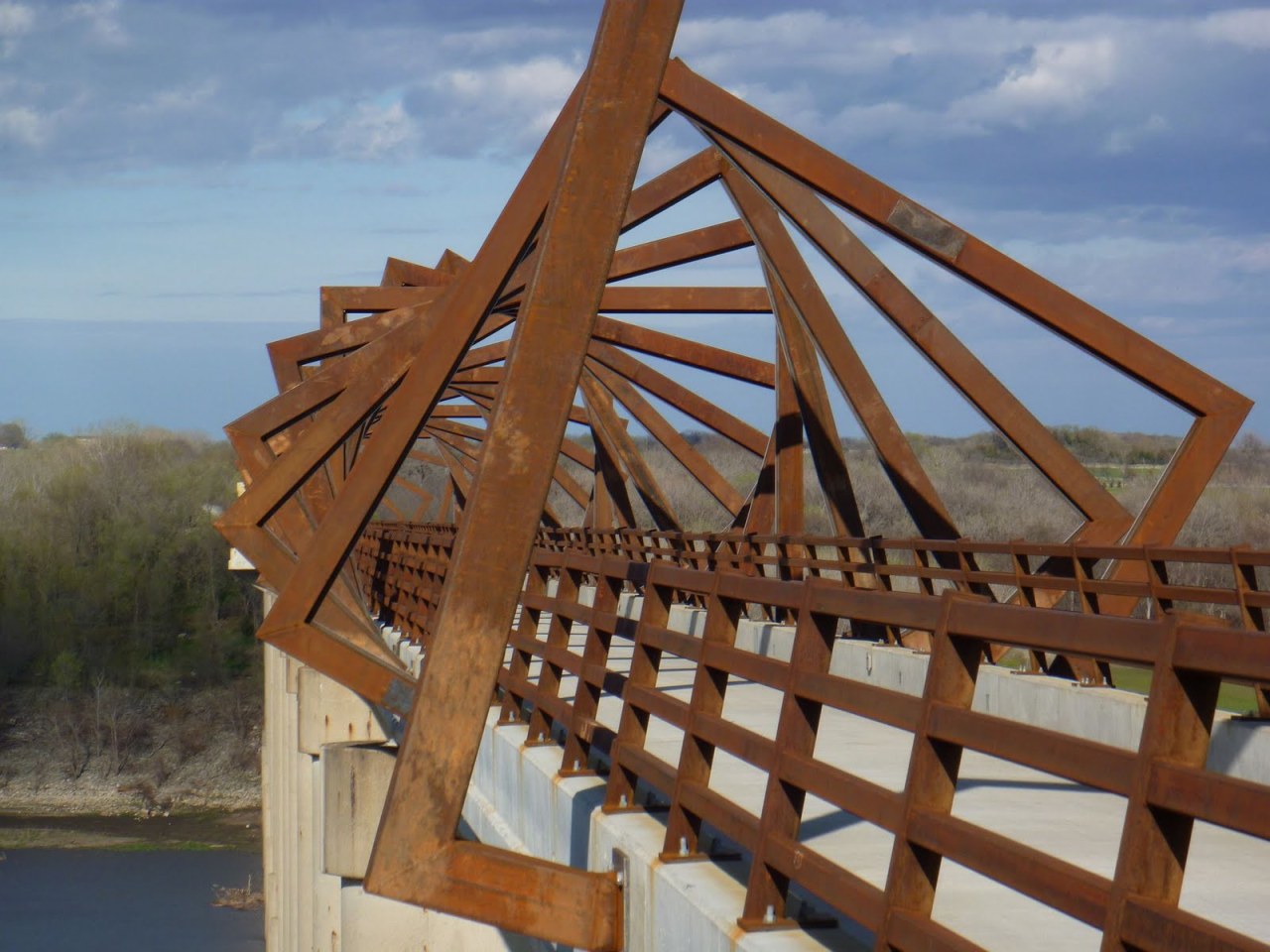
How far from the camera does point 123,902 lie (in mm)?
50594

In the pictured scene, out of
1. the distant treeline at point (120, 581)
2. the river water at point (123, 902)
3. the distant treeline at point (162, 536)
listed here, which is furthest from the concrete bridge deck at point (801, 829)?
the distant treeline at point (120, 581)

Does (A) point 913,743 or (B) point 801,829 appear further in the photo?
(B) point 801,829

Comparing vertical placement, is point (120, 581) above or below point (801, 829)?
below

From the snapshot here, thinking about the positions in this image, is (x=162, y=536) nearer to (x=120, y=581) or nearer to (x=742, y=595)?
(x=120, y=581)

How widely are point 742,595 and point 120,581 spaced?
85960 mm

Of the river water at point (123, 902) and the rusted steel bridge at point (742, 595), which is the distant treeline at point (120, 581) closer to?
the river water at point (123, 902)

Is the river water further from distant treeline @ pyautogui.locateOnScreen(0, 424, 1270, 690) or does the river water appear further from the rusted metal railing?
the rusted metal railing

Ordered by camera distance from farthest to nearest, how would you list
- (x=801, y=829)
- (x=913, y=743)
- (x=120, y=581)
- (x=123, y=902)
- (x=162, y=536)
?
(x=162, y=536) → (x=120, y=581) → (x=123, y=902) → (x=801, y=829) → (x=913, y=743)

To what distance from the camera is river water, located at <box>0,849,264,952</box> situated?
47219 millimetres

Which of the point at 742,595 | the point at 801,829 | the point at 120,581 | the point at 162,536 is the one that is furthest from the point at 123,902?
the point at 742,595

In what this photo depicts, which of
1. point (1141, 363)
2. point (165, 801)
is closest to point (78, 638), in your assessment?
point (165, 801)

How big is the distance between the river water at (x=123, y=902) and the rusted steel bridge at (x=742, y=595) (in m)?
33.2

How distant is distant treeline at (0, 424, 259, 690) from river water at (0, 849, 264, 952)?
21.5 meters

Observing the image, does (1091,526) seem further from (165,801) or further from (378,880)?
(165,801)
